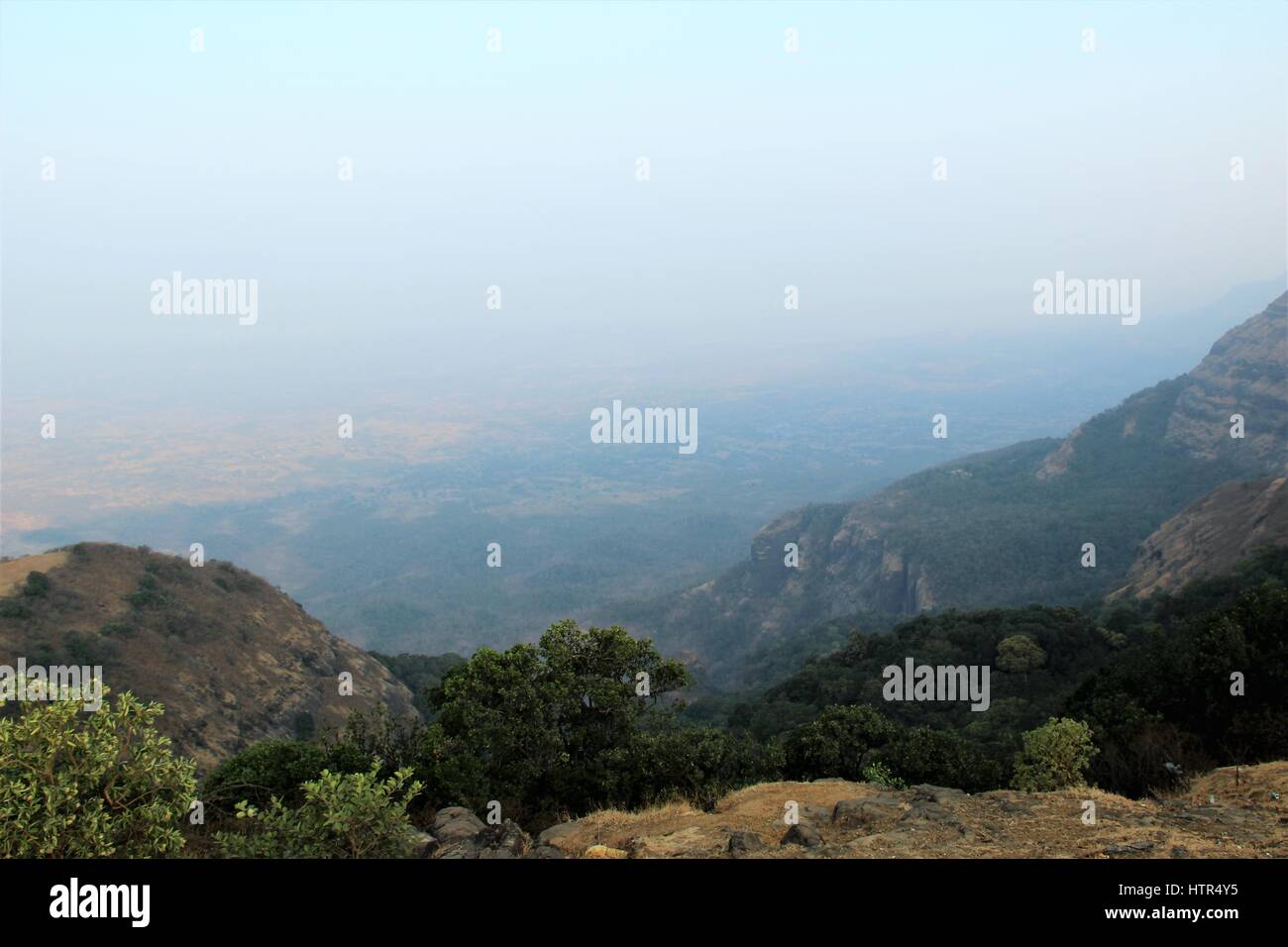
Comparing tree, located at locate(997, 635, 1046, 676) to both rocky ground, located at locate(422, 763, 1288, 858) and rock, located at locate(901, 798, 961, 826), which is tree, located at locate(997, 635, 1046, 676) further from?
rock, located at locate(901, 798, 961, 826)

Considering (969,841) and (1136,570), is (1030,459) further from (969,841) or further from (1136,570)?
(969,841)

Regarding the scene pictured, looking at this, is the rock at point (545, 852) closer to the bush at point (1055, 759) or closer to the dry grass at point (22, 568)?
the bush at point (1055, 759)

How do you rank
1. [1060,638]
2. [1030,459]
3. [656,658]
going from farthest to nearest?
[1030,459] < [1060,638] < [656,658]

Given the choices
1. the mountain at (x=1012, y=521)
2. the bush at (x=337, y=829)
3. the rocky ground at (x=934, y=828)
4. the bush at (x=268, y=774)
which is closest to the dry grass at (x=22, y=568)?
the bush at (x=268, y=774)

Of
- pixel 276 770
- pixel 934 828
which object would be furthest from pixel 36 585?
pixel 934 828

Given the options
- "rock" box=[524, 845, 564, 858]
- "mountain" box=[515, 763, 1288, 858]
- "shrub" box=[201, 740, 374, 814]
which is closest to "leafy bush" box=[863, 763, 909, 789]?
"mountain" box=[515, 763, 1288, 858]
